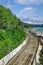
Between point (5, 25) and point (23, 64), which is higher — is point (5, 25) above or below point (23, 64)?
above

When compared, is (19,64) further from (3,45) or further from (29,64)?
(3,45)

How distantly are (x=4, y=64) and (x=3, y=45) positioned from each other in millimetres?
16773

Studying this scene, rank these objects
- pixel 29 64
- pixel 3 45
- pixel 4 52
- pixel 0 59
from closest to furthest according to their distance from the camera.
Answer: pixel 0 59 → pixel 29 64 → pixel 4 52 → pixel 3 45

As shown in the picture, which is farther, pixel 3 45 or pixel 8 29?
pixel 8 29

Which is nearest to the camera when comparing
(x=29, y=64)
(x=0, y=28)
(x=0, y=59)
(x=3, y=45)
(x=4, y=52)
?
(x=0, y=59)

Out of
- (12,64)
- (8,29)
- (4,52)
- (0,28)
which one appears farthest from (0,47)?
(8,29)

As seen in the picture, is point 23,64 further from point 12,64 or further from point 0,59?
point 0,59

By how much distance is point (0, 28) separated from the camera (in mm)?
97000

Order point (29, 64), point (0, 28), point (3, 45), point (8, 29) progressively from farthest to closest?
1. point (8, 29)
2. point (0, 28)
3. point (3, 45)
4. point (29, 64)

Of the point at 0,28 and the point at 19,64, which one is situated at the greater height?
the point at 0,28

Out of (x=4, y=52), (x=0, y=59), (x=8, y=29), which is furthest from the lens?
(x=8, y=29)

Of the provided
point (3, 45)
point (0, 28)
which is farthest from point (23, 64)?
point (0, 28)

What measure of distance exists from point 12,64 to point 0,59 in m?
5.91

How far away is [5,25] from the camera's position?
10312 centimetres
